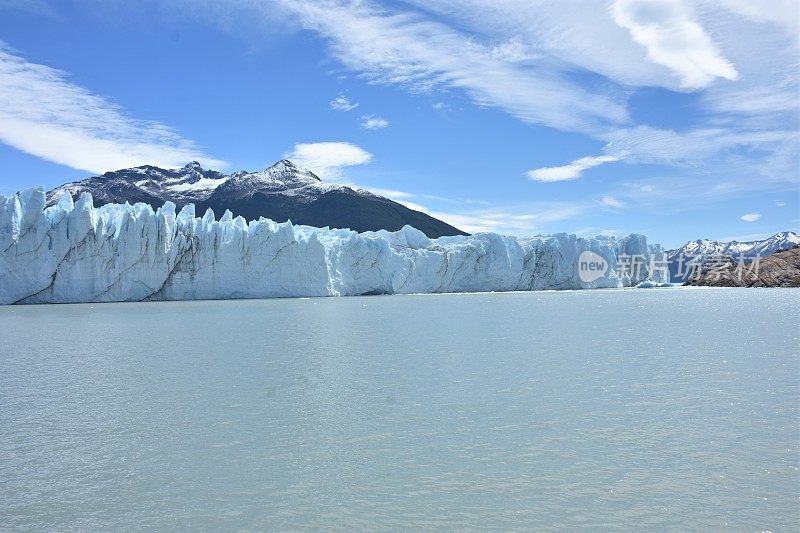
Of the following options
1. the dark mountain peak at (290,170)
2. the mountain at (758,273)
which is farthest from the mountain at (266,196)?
the mountain at (758,273)

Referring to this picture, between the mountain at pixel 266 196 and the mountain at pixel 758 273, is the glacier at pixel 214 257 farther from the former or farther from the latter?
the mountain at pixel 266 196

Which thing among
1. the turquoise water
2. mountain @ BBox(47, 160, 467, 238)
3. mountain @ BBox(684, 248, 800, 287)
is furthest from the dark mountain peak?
the turquoise water

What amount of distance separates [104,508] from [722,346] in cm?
1501

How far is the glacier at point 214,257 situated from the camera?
37281mm

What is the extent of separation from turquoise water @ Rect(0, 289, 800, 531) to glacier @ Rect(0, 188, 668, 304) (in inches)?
996

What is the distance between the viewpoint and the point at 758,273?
243ft

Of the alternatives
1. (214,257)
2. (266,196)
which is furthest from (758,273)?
(266,196)

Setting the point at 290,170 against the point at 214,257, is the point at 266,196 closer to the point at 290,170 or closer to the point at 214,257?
the point at 290,170

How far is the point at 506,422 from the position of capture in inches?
312

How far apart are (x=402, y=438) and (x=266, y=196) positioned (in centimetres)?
13808

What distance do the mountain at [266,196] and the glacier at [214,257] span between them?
7389 cm

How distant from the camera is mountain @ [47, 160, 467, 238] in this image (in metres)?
133

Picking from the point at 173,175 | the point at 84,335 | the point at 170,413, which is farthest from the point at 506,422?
the point at 173,175

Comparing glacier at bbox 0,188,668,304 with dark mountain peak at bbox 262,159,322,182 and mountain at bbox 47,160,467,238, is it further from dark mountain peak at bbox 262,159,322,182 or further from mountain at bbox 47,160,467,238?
dark mountain peak at bbox 262,159,322,182
